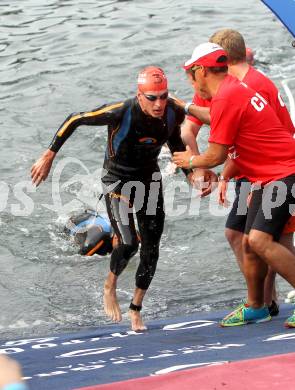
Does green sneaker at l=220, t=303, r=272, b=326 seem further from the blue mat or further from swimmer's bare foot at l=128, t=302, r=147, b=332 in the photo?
swimmer's bare foot at l=128, t=302, r=147, b=332

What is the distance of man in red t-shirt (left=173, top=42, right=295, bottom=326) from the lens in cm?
635

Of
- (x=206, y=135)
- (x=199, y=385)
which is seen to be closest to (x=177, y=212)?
(x=206, y=135)

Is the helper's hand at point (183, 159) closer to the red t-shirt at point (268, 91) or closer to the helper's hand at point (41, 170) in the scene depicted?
the red t-shirt at point (268, 91)

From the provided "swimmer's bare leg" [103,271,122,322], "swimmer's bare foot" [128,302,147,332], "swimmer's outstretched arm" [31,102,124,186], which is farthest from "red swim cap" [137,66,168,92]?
"swimmer's bare foot" [128,302,147,332]

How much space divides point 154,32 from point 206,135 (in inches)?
205

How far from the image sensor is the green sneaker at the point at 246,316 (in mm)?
6988

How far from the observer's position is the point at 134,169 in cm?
728

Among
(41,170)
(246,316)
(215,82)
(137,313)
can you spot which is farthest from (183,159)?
(137,313)

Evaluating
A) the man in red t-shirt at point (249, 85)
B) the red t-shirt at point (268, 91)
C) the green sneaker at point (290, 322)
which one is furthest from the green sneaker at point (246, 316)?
the red t-shirt at point (268, 91)

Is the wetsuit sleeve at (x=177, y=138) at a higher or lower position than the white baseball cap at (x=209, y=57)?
lower

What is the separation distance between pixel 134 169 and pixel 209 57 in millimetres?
1200

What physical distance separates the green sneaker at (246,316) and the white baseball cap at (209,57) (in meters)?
1.82

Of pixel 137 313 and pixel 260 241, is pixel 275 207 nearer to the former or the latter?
pixel 260 241

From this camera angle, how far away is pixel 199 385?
4293 mm
